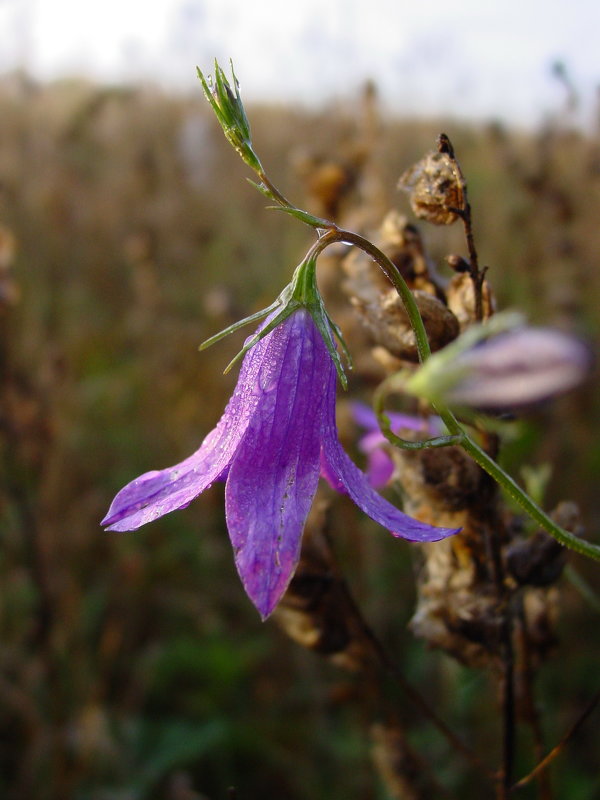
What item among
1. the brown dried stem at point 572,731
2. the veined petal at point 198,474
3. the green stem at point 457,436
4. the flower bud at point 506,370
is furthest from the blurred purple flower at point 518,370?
the brown dried stem at point 572,731

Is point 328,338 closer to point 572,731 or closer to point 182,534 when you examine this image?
point 572,731

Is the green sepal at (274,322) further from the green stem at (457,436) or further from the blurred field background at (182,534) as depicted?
the blurred field background at (182,534)

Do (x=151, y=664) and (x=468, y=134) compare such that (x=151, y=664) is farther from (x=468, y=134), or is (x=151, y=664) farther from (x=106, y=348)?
(x=468, y=134)

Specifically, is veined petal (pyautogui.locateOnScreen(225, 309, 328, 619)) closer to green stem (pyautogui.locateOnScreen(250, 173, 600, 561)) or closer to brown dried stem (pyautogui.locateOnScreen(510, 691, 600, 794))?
green stem (pyautogui.locateOnScreen(250, 173, 600, 561))

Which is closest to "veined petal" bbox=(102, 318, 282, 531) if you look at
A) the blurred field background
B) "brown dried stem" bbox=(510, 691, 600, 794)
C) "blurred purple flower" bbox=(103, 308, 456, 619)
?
"blurred purple flower" bbox=(103, 308, 456, 619)

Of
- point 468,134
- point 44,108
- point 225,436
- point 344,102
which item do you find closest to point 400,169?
point 468,134

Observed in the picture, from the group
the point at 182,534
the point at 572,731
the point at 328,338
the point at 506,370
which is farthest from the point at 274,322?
the point at 182,534
